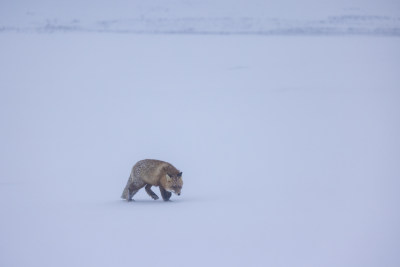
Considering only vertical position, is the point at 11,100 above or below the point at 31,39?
below

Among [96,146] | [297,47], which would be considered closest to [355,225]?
[96,146]

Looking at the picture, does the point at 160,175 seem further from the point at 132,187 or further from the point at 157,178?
the point at 132,187

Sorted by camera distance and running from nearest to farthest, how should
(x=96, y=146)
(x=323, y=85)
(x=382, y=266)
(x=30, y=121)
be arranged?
(x=382, y=266)
(x=96, y=146)
(x=30, y=121)
(x=323, y=85)

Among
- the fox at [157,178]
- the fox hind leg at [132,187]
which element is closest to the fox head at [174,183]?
the fox at [157,178]

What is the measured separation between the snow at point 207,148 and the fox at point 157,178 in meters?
0.22

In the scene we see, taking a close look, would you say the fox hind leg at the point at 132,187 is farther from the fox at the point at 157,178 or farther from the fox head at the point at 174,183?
the fox head at the point at 174,183

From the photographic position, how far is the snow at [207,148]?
20.3 ft

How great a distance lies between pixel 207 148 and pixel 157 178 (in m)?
3.13

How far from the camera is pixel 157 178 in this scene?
8.10 metres

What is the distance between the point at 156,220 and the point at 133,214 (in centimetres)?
44

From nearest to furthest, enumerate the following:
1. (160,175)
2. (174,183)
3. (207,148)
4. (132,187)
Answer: (174,183) < (160,175) < (132,187) < (207,148)

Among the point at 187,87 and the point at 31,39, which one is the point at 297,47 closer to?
the point at 187,87

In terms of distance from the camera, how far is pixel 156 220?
7.00 meters

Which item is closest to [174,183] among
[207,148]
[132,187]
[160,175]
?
[160,175]
